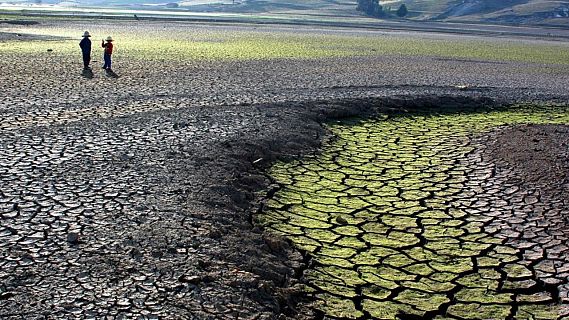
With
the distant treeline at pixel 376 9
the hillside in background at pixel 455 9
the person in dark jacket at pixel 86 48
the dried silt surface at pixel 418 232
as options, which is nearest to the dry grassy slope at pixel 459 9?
the hillside in background at pixel 455 9

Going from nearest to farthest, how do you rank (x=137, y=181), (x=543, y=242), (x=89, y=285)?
(x=89, y=285), (x=543, y=242), (x=137, y=181)

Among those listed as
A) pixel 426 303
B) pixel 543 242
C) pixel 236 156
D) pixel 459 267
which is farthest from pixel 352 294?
pixel 236 156

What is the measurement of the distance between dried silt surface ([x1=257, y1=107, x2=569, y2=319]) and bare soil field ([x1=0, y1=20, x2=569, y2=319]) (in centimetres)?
22

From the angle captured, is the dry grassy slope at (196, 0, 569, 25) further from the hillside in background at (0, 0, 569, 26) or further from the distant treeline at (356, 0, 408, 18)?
the distant treeline at (356, 0, 408, 18)

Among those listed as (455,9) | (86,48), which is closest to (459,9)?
(455,9)

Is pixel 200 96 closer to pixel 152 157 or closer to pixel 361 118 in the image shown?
pixel 361 118

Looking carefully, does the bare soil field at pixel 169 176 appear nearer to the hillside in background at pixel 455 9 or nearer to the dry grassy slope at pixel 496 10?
the hillside in background at pixel 455 9

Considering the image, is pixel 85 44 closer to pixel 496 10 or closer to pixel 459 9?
pixel 496 10

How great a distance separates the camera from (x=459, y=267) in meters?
6.37

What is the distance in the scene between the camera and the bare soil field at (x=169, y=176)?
5051 mm

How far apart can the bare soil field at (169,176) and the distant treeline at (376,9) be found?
93.0 meters

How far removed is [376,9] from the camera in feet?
369

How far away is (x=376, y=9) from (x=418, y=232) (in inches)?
4307

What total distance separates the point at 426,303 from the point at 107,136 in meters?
6.32
